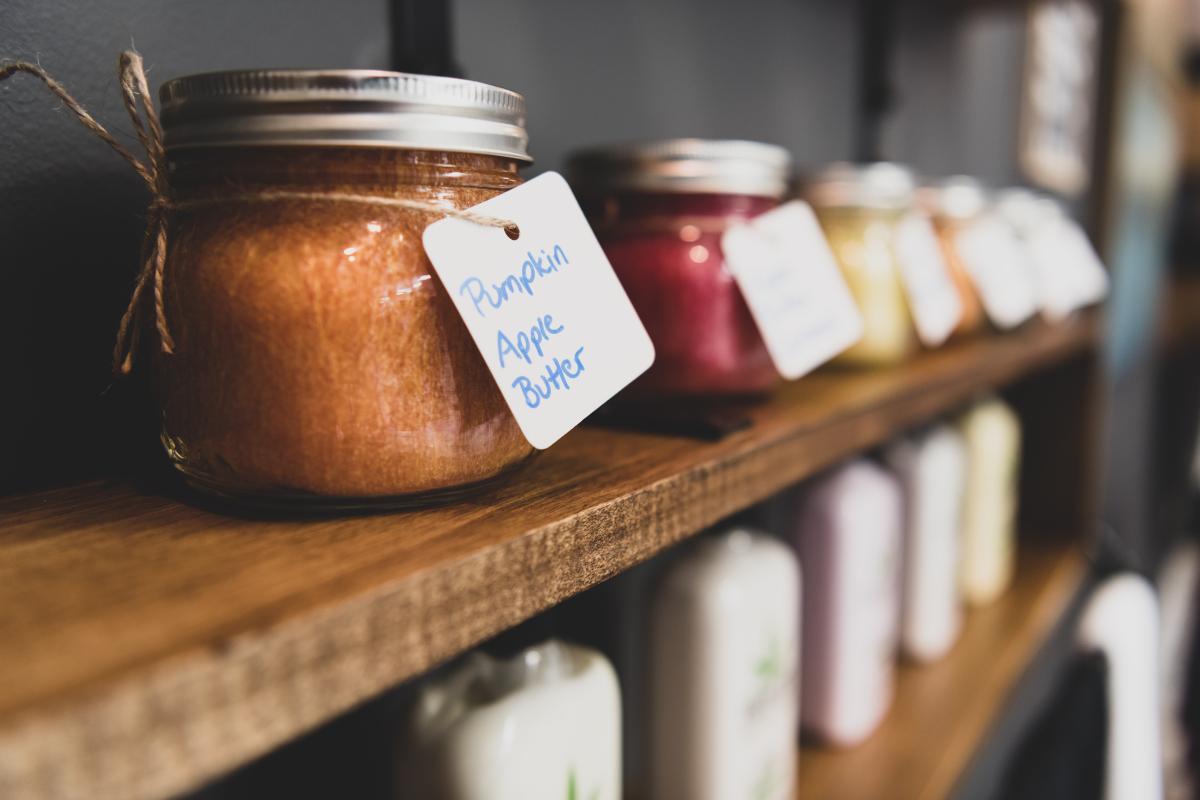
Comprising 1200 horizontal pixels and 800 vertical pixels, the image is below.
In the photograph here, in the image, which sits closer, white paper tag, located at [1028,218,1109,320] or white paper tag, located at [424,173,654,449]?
white paper tag, located at [424,173,654,449]

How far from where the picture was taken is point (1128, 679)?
87cm

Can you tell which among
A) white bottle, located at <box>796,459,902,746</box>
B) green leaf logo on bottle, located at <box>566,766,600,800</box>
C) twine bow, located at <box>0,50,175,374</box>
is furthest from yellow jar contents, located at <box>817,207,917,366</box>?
twine bow, located at <box>0,50,175,374</box>

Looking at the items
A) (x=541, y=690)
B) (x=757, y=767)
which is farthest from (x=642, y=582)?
(x=541, y=690)

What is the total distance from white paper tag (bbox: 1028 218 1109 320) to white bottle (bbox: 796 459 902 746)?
1.32 ft

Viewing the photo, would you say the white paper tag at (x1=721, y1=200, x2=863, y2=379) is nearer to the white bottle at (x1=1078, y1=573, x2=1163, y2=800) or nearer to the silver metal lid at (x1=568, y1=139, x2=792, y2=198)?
the silver metal lid at (x1=568, y1=139, x2=792, y2=198)

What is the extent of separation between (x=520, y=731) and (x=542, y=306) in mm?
210

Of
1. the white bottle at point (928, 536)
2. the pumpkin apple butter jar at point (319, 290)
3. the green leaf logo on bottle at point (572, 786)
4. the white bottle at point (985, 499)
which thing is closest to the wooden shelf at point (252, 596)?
the pumpkin apple butter jar at point (319, 290)

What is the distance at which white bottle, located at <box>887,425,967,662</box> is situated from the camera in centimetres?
94

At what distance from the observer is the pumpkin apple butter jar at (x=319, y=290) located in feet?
1.09

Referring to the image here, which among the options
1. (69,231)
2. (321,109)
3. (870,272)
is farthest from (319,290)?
(870,272)

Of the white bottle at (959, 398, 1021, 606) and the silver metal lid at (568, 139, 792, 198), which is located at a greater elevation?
the silver metal lid at (568, 139, 792, 198)

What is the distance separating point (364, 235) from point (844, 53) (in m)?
0.98

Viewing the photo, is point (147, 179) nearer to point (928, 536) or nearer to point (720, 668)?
point (720, 668)

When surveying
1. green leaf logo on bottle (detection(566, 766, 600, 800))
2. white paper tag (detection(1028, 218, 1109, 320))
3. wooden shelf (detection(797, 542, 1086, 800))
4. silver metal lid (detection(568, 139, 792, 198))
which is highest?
silver metal lid (detection(568, 139, 792, 198))
